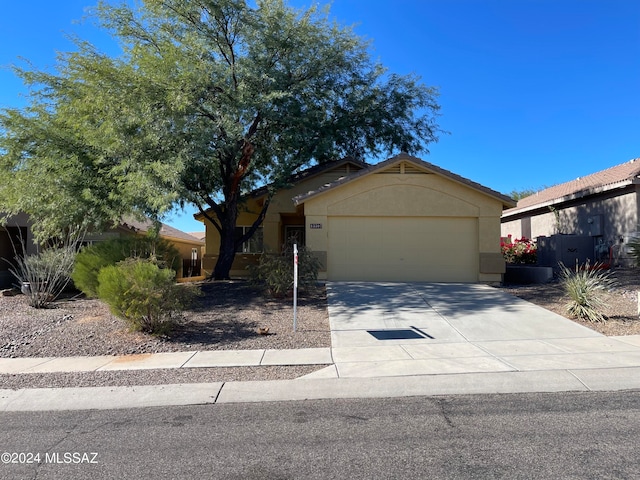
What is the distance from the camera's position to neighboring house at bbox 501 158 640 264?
16984 mm

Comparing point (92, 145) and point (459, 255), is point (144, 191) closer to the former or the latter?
point (92, 145)

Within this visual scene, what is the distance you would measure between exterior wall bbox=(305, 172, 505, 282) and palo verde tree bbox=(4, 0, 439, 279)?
1.73 meters

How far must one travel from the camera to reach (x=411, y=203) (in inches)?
654

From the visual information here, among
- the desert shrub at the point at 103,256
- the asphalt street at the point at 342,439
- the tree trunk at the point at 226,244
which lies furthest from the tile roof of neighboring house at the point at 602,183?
the desert shrub at the point at 103,256

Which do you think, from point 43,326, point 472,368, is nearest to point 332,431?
point 472,368

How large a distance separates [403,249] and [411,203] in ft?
5.39

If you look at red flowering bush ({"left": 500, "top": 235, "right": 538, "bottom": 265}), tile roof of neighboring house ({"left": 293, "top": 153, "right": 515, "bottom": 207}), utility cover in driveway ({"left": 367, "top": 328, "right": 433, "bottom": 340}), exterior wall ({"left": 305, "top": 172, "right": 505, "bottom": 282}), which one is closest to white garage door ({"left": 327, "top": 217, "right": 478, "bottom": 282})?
exterior wall ({"left": 305, "top": 172, "right": 505, "bottom": 282})

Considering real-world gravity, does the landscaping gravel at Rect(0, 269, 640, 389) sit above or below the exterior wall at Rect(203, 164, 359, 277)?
below

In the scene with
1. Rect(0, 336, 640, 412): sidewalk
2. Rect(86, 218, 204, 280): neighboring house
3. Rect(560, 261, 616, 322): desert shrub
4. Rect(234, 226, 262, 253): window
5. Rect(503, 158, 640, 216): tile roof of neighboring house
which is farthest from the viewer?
Rect(234, 226, 262, 253): window

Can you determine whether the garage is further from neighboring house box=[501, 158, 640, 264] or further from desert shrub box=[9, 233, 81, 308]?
desert shrub box=[9, 233, 81, 308]

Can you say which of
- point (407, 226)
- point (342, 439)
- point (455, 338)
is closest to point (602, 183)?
point (407, 226)

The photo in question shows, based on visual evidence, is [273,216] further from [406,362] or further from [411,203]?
[406,362]

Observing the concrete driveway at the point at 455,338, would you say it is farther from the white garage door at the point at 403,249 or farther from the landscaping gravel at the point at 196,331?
the white garage door at the point at 403,249

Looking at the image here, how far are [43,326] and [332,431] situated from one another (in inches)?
340
